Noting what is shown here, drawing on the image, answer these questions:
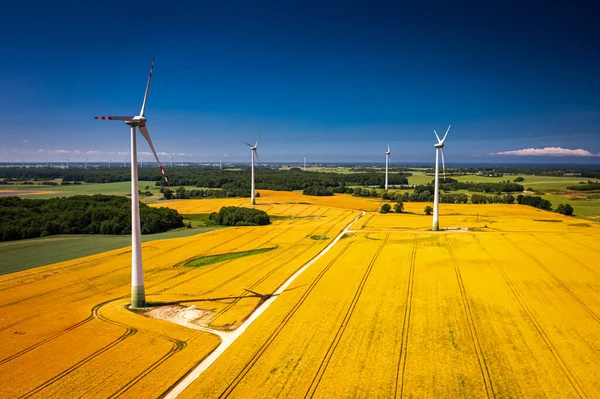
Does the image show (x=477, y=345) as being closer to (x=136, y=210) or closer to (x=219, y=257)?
(x=136, y=210)

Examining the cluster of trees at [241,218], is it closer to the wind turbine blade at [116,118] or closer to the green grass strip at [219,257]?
the green grass strip at [219,257]

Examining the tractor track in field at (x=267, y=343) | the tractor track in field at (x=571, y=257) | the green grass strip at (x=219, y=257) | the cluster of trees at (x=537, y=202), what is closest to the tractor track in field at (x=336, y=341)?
the tractor track in field at (x=267, y=343)

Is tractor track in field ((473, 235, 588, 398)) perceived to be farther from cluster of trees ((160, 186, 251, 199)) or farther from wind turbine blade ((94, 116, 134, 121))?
cluster of trees ((160, 186, 251, 199))

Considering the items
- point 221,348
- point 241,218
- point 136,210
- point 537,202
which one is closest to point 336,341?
point 221,348

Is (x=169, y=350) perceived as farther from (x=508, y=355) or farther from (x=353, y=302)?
(x=508, y=355)

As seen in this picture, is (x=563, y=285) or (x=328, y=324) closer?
(x=328, y=324)

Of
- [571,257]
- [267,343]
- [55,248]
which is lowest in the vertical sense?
[55,248]

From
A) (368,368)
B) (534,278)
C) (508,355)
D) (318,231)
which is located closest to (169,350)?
(368,368)
